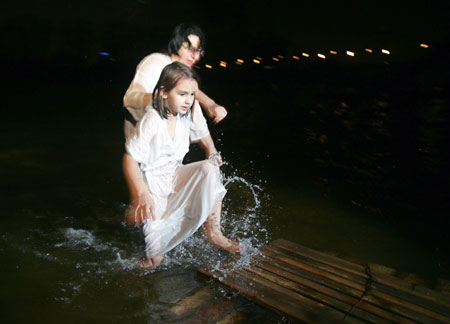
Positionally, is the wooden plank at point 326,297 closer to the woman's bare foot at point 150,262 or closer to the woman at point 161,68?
the woman's bare foot at point 150,262

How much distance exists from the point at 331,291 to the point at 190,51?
241 centimetres

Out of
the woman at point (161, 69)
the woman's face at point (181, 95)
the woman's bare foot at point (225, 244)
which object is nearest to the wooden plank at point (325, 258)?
the woman's bare foot at point (225, 244)

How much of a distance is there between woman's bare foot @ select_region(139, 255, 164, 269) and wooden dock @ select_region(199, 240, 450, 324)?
0.38 metres

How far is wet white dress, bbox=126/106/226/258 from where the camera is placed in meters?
3.34

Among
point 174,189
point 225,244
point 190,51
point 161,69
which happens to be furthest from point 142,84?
point 225,244

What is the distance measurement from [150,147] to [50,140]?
620cm

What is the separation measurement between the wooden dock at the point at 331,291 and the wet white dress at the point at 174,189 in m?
0.41

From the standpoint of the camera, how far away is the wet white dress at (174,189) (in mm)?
3340

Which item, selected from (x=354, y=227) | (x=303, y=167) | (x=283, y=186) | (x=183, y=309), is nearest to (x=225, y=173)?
(x=283, y=186)

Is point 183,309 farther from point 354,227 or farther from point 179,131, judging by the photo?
point 354,227

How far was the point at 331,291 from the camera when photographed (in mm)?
3039

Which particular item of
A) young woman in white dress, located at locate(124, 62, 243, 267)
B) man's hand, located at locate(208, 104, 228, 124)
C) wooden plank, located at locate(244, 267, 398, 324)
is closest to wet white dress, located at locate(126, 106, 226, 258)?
young woman in white dress, located at locate(124, 62, 243, 267)

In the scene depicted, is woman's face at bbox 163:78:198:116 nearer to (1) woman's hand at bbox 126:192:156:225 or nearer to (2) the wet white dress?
(2) the wet white dress

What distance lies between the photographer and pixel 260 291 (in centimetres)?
302
